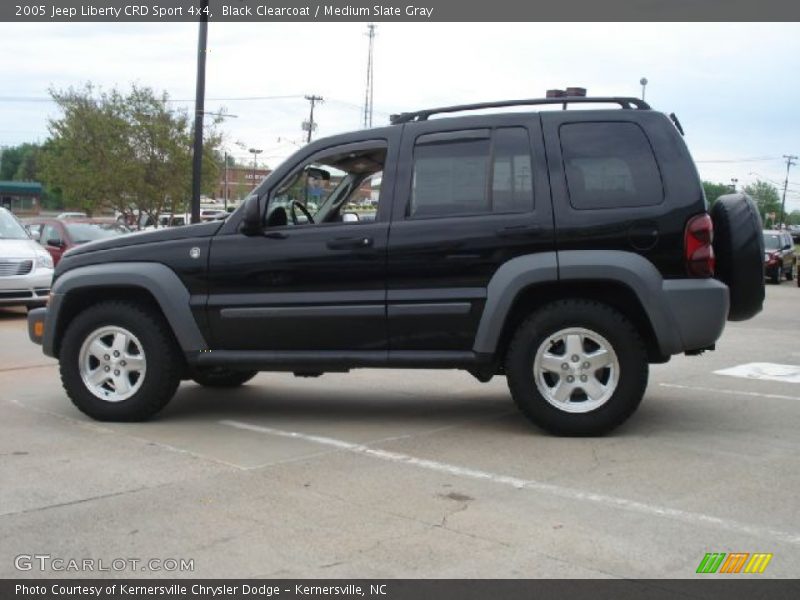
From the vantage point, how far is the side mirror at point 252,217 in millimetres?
6375

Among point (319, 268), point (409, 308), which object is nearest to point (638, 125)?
point (409, 308)

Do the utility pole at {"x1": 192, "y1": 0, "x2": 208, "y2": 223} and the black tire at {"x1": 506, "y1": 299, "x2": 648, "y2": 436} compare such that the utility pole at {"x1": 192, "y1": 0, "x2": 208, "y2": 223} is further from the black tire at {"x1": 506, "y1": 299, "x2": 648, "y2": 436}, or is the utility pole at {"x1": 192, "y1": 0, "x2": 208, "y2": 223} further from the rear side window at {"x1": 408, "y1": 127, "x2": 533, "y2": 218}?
the black tire at {"x1": 506, "y1": 299, "x2": 648, "y2": 436}

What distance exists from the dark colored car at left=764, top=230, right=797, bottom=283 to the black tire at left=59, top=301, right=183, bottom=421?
24.6 m

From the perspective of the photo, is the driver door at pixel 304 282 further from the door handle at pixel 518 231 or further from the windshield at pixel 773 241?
the windshield at pixel 773 241

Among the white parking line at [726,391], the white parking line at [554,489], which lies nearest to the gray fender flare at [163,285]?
the white parking line at [554,489]

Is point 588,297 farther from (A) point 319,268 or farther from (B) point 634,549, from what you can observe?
(B) point 634,549

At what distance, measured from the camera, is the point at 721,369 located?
368 inches

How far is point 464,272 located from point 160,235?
2.27m

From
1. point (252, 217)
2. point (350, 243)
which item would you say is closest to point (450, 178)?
point (350, 243)

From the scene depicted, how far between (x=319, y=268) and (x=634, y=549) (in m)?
3.06

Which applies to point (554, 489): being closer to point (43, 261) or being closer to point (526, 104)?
point (526, 104)

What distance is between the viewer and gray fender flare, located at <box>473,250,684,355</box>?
586 cm

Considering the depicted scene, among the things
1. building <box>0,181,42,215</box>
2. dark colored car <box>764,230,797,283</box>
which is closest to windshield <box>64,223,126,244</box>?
dark colored car <box>764,230,797,283</box>

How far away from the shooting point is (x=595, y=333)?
5.98 metres
